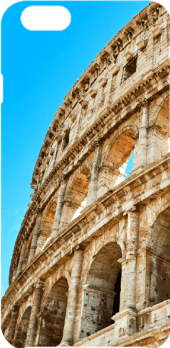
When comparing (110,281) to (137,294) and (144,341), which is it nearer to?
(137,294)

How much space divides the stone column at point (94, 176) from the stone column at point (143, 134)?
2.54 meters

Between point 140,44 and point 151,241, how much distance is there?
9233 mm

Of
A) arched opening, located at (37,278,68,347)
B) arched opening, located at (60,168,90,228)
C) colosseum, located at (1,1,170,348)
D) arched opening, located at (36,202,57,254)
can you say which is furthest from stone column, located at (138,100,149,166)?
arched opening, located at (36,202,57,254)

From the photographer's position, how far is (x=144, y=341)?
955cm

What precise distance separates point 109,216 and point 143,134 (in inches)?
124

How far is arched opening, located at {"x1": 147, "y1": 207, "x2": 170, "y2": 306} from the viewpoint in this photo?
37.0 feet

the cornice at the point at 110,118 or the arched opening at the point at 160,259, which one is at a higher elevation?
the cornice at the point at 110,118

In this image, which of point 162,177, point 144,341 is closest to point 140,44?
point 162,177

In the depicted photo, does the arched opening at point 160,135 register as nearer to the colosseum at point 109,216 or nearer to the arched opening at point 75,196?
the colosseum at point 109,216

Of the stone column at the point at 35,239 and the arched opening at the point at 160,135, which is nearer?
the arched opening at the point at 160,135

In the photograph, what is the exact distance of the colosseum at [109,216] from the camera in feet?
37.6

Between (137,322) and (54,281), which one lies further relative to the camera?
(54,281)

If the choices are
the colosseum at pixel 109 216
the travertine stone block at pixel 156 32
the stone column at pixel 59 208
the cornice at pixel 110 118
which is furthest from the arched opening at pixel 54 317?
the travertine stone block at pixel 156 32

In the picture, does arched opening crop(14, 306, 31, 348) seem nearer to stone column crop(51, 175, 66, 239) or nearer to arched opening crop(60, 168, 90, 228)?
stone column crop(51, 175, 66, 239)
